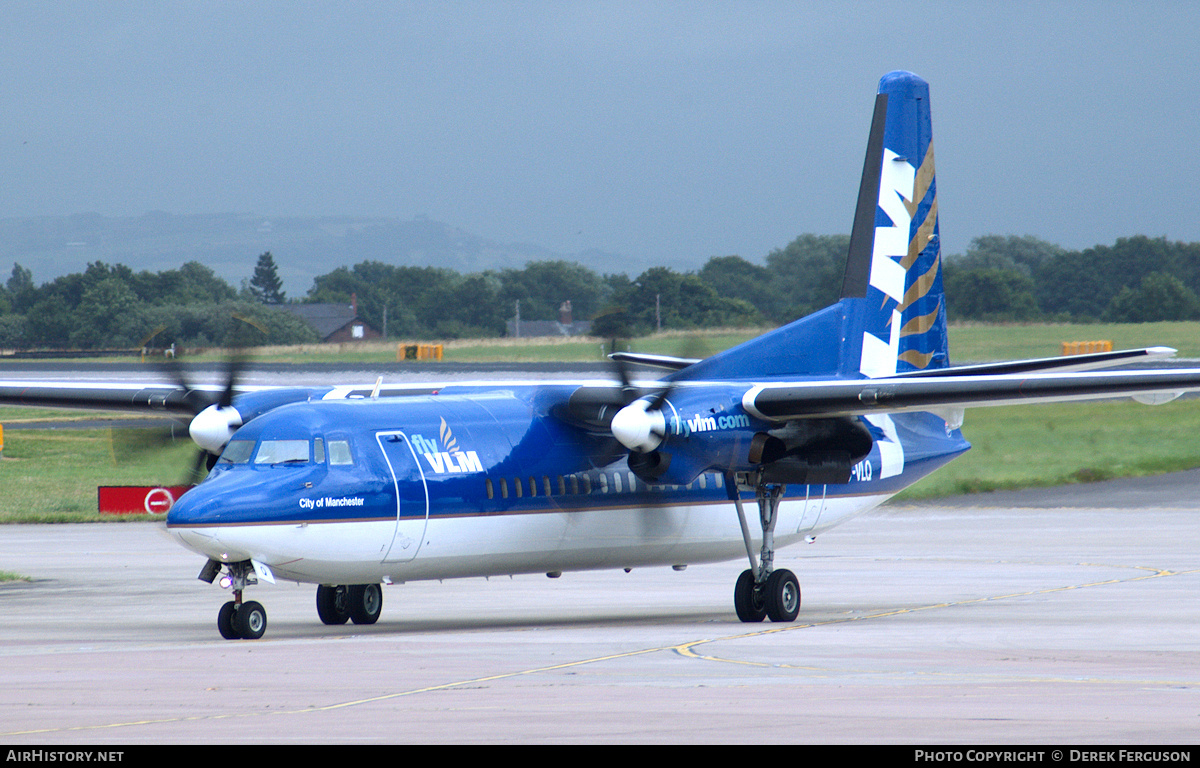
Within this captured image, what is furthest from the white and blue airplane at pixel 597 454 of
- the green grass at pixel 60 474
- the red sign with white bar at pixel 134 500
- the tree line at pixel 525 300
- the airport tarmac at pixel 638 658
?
the red sign with white bar at pixel 134 500

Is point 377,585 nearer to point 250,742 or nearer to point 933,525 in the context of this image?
point 250,742

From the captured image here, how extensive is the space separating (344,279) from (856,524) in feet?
240

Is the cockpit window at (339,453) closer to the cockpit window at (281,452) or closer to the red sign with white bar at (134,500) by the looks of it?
the cockpit window at (281,452)

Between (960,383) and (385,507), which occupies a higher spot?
(960,383)

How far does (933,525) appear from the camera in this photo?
34.8 metres

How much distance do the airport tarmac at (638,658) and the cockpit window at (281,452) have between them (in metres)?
2.07

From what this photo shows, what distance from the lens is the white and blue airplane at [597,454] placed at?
16391 mm

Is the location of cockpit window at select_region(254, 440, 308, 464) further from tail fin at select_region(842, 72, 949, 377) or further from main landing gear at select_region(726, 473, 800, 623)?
tail fin at select_region(842, 72, 949, 377)

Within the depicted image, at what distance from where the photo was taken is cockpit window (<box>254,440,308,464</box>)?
16.5 metres

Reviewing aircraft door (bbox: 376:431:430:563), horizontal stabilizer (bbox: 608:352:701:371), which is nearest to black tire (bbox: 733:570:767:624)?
horizontal stabilizer (bbox: 608:352:701:371)

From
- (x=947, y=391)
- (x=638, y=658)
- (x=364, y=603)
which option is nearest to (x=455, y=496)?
(x=364, y=603)

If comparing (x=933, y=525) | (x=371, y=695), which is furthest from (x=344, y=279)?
(x=371, y=695)

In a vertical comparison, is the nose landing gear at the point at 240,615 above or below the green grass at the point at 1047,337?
below
